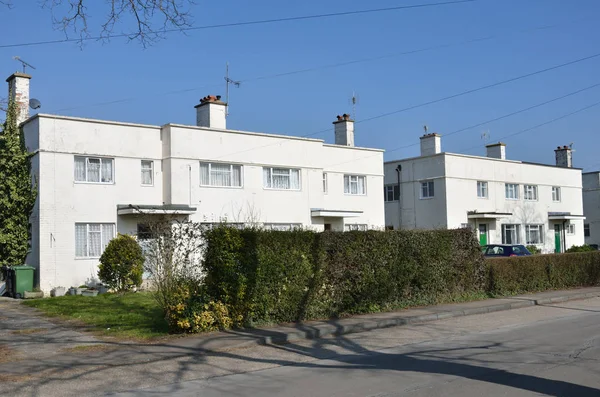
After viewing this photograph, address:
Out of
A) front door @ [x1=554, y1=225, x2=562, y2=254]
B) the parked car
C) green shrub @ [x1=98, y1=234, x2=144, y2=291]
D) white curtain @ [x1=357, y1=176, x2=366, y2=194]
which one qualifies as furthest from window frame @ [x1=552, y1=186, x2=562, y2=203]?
green shrub @ [x1=98, y1=234, x2=144, y2=291]

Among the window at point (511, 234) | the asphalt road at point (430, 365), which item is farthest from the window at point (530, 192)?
the asphalt road at point (430, 365)

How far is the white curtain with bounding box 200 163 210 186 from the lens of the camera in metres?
27.5

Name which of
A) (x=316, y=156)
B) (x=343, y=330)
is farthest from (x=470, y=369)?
(x=316, y=156)

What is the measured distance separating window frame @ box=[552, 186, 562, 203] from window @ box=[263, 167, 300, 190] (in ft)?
80.6

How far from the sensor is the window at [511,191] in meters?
42.9

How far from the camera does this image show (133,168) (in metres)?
25.9

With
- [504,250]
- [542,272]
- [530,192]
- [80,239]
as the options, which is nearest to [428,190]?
[530,192]

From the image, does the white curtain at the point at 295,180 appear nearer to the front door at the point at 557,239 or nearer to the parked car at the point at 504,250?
the parked car at the point at 504,250

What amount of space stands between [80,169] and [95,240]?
2.87m

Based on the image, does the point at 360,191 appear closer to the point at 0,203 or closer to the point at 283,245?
the point at 0,203

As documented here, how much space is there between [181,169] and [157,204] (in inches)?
70.7

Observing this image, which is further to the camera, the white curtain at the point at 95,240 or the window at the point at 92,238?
the white curtain at the point at 95,240

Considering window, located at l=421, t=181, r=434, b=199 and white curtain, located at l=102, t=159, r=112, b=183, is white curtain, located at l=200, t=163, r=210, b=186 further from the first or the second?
window, located at l=421, t=181, r=434, b=199

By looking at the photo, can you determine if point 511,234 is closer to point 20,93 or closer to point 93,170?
point 93,170
